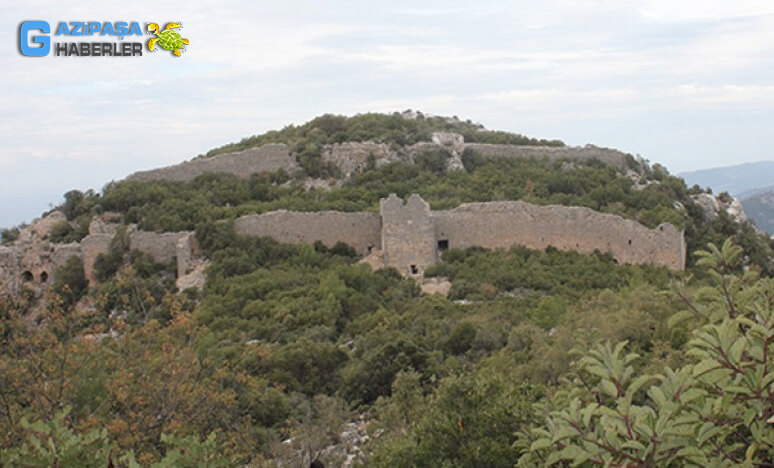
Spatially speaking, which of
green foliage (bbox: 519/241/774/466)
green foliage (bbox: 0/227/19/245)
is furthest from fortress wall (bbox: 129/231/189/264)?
green foliage (bbox: 519/241/774/466)

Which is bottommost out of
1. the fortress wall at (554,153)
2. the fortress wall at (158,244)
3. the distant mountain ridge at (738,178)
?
the distant mountain ridge at (738,178)

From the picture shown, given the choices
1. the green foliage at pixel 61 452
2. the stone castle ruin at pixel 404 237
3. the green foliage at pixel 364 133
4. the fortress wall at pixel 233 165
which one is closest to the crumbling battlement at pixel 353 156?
the fortress wall at pixel 233 165

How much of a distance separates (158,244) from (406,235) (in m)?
6.27

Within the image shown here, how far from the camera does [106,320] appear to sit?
19.2 metres

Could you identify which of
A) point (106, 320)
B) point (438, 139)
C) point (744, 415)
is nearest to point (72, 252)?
point (106, 320)

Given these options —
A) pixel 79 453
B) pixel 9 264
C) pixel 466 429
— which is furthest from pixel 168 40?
pixel 79 453

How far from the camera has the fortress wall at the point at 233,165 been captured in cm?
2798

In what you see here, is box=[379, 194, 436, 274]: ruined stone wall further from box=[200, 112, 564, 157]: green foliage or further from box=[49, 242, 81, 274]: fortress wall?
box=[49, 242, 81, 274]: fortress wall

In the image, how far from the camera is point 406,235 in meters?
23.2

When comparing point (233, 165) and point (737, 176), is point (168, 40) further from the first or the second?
point (737, 176)

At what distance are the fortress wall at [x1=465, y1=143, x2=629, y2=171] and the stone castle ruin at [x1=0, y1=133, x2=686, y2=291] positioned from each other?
5.98m

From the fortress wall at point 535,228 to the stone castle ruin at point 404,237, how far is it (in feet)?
0.08

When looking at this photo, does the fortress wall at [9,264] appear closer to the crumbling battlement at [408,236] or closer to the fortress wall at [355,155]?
the crumbling battlement at [408,236]

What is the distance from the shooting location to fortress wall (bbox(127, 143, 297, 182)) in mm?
Answer: 27984
